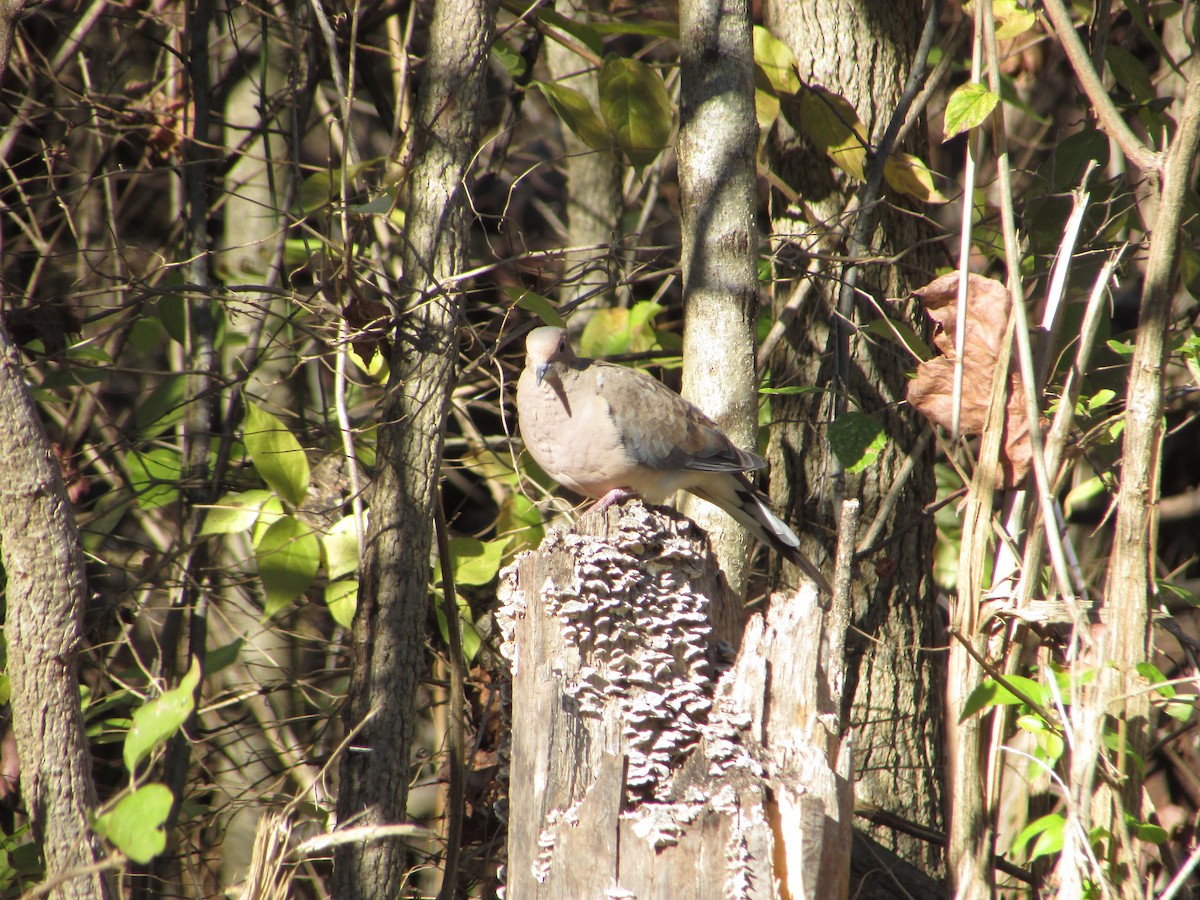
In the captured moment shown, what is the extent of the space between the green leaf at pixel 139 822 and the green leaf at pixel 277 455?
172 cm

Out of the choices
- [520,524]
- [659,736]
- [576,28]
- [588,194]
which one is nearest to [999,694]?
[659,736]

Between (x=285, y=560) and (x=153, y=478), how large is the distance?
90cm

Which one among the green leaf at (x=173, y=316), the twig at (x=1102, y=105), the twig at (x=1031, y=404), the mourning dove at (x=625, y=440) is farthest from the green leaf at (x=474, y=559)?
the twig at (x=1102, y=105)

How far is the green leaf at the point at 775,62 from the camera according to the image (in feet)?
11.4

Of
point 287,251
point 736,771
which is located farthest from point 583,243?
point 736,771

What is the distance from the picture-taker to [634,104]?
3.44 m

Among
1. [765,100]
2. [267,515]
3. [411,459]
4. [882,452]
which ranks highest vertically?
[765,100]

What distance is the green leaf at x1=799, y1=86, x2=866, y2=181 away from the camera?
11.4 ft

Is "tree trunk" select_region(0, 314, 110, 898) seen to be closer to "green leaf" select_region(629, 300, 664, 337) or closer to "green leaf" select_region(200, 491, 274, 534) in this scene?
"green leaf" select_region(200, 491, 274, 534)

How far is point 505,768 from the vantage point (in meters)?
3.23

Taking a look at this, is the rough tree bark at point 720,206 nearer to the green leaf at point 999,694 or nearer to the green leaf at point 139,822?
the green leaf at point 999,694

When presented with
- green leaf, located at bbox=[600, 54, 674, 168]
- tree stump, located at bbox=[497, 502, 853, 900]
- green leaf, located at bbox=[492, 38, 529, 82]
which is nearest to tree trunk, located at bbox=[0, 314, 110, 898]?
tree stump, located at bbox=[497, 502, 853, 900]

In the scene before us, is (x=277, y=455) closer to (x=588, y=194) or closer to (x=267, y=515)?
(x=267, y=515)

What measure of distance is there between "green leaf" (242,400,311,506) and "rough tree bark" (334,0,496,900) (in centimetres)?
37
